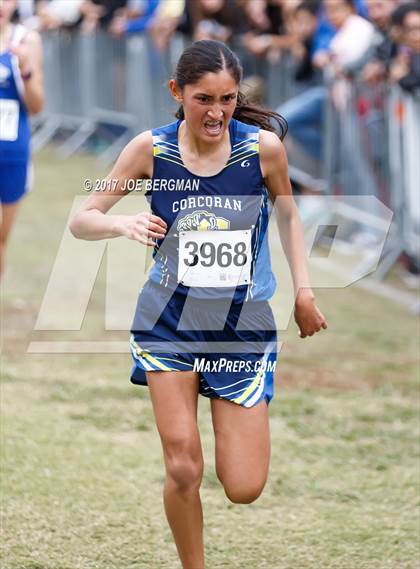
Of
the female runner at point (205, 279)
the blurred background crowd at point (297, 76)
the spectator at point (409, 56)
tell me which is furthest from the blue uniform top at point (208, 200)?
the spectator at point (409, 56)

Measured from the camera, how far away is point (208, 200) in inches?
163

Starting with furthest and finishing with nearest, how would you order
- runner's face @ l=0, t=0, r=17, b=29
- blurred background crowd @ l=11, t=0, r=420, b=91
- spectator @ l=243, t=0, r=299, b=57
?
1. spectator @ l=243, t=0, r=299, b=57
2. blurred background crowd @ l=11, t=0, r=420, b=91
3. runner's face @ l=0, t=0, r=17, b=29

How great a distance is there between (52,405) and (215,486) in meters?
1.44

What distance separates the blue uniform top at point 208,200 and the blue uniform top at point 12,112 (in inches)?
151

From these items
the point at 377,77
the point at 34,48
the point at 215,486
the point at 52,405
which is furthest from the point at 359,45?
the point at 215,486

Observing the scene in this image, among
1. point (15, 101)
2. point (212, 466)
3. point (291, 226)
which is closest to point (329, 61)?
point (15, 101)

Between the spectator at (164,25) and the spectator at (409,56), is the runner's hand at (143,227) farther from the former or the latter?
the spectator at (164,25)

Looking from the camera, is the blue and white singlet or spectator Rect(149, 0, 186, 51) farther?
spectator Rect(149, 0, 186, 51)

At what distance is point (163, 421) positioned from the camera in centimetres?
402

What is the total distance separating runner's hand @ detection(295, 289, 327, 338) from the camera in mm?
4188

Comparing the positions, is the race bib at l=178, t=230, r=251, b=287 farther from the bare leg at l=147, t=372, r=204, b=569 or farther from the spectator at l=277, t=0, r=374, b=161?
the spectator at l=277, t=0, r=374, b=161

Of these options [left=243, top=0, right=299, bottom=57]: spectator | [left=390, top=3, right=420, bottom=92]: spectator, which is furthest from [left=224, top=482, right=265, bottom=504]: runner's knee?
[left=243, top=0, right=299, bottom=57]: spectator

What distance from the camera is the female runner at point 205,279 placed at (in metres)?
4.03

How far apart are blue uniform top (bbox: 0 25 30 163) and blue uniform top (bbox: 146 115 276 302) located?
151 inches
